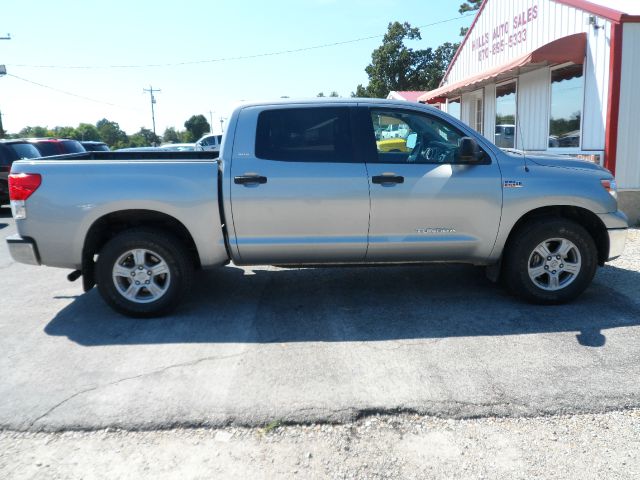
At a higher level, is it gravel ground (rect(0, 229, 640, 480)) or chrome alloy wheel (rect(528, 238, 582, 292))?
chrome alloy wheel (rect(528, 238, 582, 292))

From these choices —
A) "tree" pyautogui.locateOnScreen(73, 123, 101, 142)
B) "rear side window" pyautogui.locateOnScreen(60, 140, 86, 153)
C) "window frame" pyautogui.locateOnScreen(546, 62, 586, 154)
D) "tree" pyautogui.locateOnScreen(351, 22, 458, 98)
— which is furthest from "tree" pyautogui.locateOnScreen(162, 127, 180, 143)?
"window frame" pyautogui.locateOnScreen(546, 62, 586, 154)

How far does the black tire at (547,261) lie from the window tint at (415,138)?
38.7 inches

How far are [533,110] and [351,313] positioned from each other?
8968 millimetres

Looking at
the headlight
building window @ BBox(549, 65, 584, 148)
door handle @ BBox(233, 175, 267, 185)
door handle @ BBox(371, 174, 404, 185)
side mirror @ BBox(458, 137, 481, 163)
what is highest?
building window @ BBox(549, 65, 584, 148)

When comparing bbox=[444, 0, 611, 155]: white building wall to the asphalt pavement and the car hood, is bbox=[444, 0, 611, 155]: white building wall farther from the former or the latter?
the car hood

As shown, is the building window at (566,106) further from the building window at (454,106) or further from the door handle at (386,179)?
the building window at (454,106)

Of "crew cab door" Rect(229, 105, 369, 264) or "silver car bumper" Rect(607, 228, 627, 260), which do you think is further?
"silver car bumper" Rect(607, 228, 627, 260)

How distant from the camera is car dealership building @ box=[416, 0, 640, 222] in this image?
9.36m

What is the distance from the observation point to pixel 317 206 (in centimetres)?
516

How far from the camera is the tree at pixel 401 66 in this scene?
46.9 meters

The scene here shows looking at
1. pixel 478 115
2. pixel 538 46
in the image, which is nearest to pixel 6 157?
pixel 538 46

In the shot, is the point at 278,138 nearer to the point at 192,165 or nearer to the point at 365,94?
the point at 192,165

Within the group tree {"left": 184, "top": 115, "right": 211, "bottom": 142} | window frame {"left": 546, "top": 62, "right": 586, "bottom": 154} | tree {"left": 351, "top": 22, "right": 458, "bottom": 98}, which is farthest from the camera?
tree {"left": 184, "top": 115, "right": 211, "bottom": 142}

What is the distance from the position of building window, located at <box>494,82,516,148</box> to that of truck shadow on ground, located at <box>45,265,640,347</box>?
7953 mm
